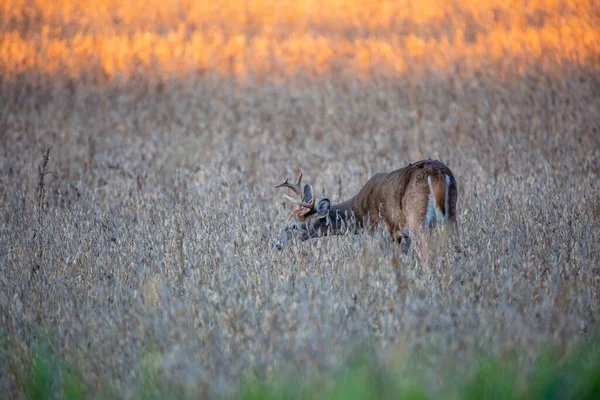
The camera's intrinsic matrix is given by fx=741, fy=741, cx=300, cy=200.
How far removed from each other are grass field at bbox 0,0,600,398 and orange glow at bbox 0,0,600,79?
0.09 m

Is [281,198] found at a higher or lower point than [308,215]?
higher

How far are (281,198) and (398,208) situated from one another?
237 cm

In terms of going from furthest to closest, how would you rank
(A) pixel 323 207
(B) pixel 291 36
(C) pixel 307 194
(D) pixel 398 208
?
1. (B) pixel 291 36
2. (C) pixel 307 194
3. (A) pixel 323 207
4. (D) pixel 398 208

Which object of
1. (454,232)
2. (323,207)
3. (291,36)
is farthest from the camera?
(291,36)

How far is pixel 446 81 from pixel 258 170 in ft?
19.5

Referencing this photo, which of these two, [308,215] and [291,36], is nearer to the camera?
[308,215]

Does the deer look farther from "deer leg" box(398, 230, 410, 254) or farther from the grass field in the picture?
the grass field

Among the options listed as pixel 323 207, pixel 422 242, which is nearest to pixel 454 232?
pixel 422 242

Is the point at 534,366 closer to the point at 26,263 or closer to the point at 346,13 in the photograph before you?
the point at 26,263

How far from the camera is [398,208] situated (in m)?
7.30

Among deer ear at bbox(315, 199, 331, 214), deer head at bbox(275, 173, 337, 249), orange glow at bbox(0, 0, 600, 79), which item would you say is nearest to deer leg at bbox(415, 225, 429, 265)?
deer head at bbox(275, 173, 337, 249)

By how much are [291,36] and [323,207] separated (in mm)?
11489

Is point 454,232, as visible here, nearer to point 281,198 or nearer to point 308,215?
point 308,215

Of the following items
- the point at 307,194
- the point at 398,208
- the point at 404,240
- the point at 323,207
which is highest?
the point at 307,194
